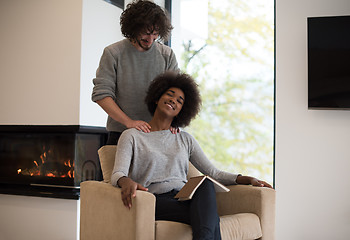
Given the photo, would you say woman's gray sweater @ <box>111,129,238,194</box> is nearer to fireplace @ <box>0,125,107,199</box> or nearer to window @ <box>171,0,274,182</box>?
fireplace @ <box>0,125,107,199</box>

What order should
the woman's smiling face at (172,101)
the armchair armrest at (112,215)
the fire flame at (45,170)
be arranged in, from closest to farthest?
the armchair armrest at (112,215) < the woman's smiling face at (172,101) < the fire flame at (45,170)

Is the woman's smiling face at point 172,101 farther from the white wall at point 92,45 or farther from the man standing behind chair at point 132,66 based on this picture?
the white wall at point 92,45

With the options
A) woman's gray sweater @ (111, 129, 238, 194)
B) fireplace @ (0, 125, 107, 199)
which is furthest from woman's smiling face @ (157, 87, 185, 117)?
fireplace @ (0, 125, 107, 199)

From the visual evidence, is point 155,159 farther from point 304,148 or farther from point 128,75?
point 304,148

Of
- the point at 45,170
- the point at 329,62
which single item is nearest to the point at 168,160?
the point at 329,62

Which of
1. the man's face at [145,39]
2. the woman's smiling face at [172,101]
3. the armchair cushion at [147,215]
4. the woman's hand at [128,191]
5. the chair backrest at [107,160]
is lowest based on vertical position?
the armchair cushion at [147,215]

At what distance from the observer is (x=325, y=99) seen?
335 centimetres

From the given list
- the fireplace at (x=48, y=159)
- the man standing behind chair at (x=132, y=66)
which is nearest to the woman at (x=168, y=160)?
the man standing behind chair at (x=132, y=66)

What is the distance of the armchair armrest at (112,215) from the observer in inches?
72.3

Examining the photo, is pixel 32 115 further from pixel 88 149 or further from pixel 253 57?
pixel 253 57

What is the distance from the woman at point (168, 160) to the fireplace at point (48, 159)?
1333 mm

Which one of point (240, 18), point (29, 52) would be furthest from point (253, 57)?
point (29, 52)

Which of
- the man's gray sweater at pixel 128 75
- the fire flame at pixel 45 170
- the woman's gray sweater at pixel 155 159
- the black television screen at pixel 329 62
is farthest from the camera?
the fire flame at pixel 45 170

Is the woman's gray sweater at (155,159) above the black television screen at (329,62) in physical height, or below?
below
